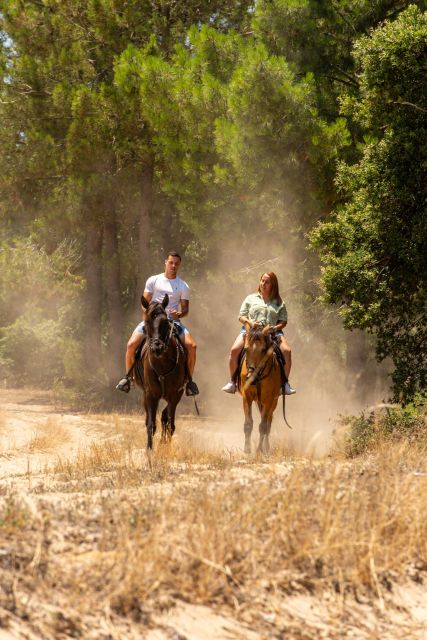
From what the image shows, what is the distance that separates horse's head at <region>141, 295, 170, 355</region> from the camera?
1224 cm

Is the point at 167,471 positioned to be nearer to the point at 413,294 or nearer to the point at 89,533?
the point at 89,533

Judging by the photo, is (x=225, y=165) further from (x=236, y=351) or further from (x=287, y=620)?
(x=287, y=620)

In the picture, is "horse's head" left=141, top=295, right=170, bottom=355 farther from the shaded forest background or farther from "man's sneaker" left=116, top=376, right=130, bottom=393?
the shaded forest background

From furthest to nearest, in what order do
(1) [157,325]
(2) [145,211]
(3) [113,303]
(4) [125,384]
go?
(3) [113,303], (2) [145,211], (4) [125,384], (1) [157,325]

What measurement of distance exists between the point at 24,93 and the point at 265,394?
1669cm

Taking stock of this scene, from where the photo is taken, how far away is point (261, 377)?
12.9m

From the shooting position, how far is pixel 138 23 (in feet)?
86.5

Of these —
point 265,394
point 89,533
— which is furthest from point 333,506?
point 265,394

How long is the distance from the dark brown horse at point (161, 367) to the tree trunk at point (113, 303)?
15.0 meters

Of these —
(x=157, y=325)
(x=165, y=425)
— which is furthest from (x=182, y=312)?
(x=165, y=425)

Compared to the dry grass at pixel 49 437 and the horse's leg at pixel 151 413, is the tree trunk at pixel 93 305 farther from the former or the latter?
the horse's leg at pixel 151 413

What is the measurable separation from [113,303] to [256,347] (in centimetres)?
1697

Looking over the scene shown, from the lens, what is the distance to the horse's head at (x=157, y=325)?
12242 mm

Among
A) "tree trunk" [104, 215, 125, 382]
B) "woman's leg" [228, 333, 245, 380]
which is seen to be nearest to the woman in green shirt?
"woman's leg" [228, 333, 245, 380]
